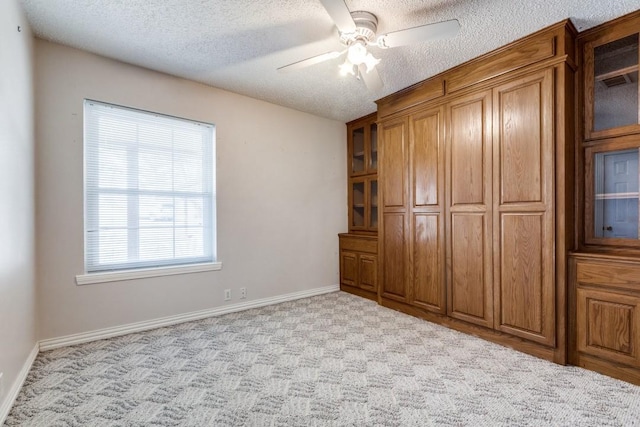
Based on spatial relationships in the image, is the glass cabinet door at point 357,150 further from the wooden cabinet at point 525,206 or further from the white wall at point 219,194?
the wooden cabinet at point 525,206

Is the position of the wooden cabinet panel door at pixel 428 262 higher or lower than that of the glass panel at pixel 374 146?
lower

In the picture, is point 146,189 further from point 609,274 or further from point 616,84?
point 616,84

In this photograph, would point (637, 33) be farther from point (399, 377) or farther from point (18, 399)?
point (18, 399)

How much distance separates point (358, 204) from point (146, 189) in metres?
2.86

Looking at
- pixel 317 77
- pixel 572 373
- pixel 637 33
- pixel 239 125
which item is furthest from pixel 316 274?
pixel 637 33

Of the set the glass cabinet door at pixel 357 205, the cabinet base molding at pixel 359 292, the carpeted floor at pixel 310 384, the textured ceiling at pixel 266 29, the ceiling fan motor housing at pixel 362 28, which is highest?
the textured ceiling at pixel 266 29

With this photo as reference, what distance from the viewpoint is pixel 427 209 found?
3.32 m

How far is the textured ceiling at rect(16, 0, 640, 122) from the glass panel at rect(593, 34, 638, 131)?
0.83ft

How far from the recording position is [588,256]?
2260mm

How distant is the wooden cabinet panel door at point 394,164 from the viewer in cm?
357

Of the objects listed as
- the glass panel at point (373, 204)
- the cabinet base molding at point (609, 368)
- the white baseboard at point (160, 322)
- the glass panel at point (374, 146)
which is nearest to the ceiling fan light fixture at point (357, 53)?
the glass panel at point (374, 146)

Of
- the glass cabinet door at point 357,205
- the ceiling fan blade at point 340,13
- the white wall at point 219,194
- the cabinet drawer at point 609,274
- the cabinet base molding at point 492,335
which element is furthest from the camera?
the glass cabinet door at point 357,205

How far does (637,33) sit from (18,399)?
15.8 ft

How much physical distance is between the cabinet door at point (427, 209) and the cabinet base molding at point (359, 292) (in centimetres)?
78
